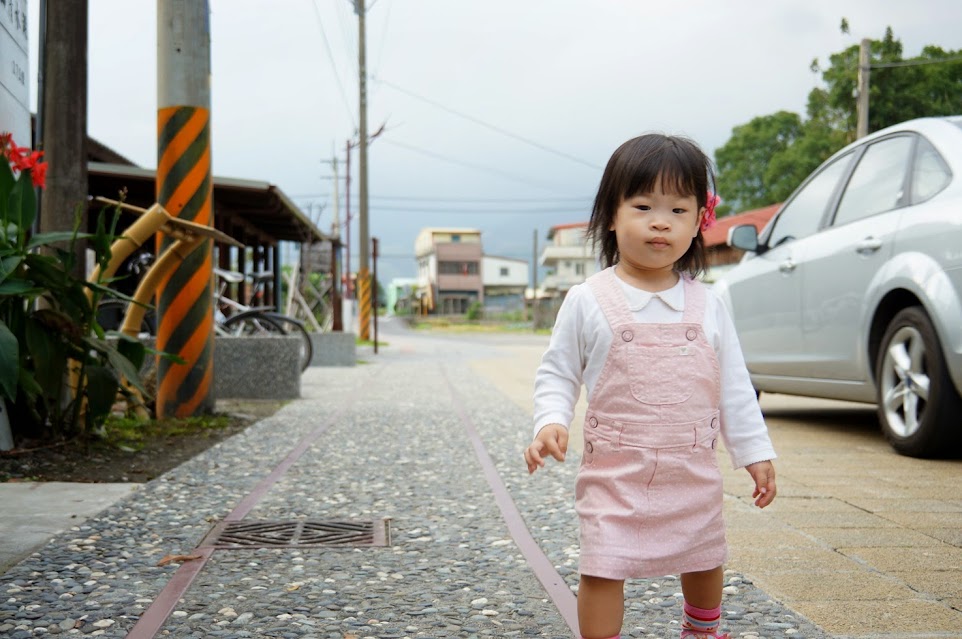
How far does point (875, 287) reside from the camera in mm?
5637

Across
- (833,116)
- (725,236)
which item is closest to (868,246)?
(833,116)

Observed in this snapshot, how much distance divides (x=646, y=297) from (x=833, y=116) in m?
39.1

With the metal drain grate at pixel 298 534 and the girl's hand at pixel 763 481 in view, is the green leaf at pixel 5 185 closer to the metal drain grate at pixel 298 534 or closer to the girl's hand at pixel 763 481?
the metal drain grate at pixel 298 534

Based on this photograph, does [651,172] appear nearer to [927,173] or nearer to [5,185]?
[5,185]

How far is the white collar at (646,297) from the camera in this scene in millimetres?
2365

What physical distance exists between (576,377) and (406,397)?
809cm

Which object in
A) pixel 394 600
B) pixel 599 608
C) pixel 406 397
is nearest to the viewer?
pixel 599 608

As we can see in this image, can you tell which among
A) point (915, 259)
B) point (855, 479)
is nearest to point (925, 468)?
point (855, 479)

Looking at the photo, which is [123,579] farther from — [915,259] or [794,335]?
[794,335]

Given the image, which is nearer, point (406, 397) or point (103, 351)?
point (103, 351)

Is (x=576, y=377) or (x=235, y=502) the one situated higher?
(x=576, y=377)

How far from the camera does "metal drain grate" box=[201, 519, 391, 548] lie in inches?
146

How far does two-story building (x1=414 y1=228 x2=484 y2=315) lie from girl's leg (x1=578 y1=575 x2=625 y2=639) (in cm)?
8552

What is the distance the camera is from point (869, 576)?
10.5 feet
